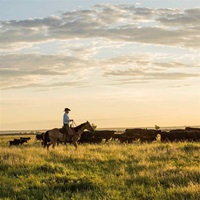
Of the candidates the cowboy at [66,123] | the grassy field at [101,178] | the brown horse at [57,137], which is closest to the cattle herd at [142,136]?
the brown horse at [57,137]

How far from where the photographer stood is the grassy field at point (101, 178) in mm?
12836

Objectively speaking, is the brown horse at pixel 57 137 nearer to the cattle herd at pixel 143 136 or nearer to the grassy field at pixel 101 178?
the grassy field at pixel 101 178

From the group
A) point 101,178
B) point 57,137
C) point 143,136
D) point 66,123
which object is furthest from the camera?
point 143,136

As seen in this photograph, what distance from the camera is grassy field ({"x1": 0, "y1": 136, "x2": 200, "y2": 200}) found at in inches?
505

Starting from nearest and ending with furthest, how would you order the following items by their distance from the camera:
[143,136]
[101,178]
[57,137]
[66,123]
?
1. [101,178]
2. [66,123]
3. [57,137]
4. [143,136]

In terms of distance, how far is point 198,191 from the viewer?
1230 cm

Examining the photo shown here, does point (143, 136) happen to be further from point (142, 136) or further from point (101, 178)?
point (101, 178)

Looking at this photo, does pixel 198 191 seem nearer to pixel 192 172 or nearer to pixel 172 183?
pixel 172 183

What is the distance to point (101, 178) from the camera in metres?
15.6

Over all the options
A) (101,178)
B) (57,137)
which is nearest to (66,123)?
(57,137)

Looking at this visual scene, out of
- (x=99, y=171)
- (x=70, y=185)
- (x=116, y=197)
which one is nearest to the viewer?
(x=116, y=197)

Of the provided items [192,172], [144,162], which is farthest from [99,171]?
[192,172]

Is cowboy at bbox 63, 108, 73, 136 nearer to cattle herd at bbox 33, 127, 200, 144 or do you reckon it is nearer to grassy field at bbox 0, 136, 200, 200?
grassy field at bbox 0, 136, 200, 200

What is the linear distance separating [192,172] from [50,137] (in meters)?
14.3
